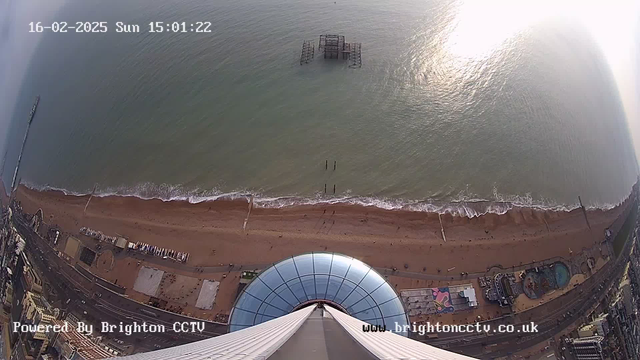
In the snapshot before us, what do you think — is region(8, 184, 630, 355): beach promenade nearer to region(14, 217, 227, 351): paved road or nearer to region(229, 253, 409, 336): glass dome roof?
region(14, 217, 227, 351): paved road

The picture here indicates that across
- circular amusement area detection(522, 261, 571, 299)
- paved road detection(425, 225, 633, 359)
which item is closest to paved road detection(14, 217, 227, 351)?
paved road detection(425, 225, 633, 359)

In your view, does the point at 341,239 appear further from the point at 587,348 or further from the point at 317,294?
the point at 587,348

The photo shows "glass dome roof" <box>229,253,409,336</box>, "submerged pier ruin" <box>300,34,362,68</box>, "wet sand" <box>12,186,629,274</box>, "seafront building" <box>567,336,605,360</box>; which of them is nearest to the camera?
"glass dome roof" <box>229,253,409,336</box>

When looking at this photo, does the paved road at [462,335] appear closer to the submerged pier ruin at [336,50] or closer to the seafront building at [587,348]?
the seafront building at [587,348]

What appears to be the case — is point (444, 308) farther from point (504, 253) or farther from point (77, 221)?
point (77, 221)

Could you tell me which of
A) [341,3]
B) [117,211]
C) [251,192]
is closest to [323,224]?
[251,192]
